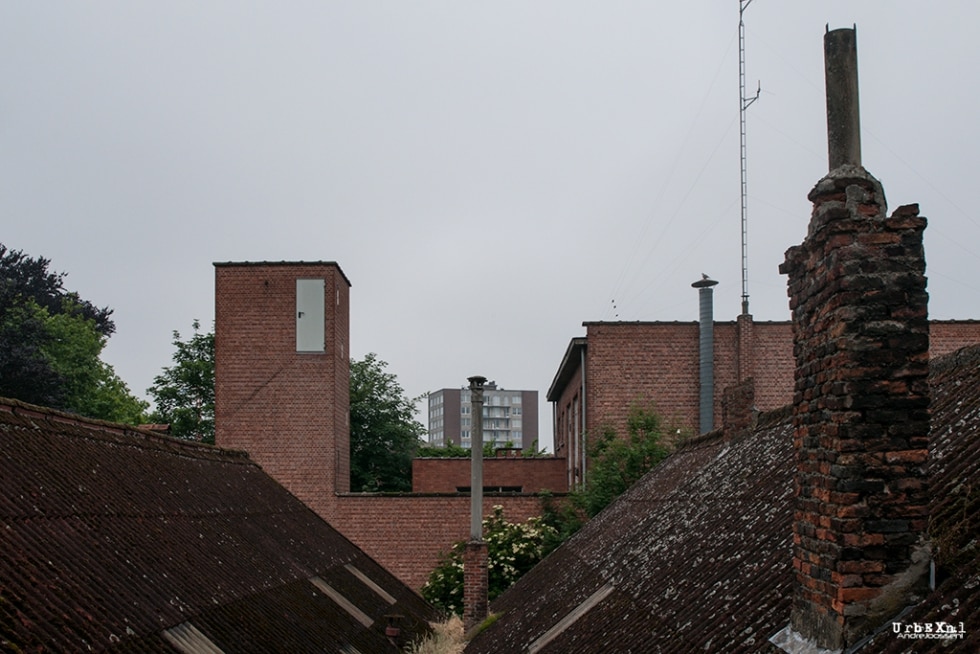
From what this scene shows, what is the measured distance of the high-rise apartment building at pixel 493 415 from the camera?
134 meters

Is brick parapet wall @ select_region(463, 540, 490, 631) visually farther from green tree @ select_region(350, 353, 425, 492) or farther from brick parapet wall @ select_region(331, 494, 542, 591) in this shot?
green tree @ select_region(350, 353, 425, 492)

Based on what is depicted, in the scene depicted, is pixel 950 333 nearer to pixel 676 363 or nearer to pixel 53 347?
pixel 676 363

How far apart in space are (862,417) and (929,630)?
1.08m

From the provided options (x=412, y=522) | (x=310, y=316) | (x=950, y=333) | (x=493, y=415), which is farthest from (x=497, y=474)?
(x=493, y=415)

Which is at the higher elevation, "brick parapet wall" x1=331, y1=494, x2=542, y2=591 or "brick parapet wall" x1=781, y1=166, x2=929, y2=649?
"brick parapet wall" x1=781, y1=166, x2=929, y2=649

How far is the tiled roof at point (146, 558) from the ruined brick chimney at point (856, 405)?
17.6 ft

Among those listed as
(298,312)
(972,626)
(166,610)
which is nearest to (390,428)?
(298,312)

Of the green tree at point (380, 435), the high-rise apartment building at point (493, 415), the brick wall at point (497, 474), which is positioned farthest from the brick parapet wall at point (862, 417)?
the high-rise apartment building at point (493, 415)

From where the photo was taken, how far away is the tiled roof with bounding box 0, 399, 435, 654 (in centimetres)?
798

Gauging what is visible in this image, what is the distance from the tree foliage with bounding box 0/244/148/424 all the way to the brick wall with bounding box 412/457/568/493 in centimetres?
1616

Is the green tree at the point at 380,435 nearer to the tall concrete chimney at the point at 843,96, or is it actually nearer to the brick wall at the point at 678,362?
the brick wall at the point at 678,362

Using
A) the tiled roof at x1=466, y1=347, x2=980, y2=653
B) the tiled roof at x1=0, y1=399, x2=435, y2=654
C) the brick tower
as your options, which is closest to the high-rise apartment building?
the brick tower

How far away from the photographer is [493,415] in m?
147

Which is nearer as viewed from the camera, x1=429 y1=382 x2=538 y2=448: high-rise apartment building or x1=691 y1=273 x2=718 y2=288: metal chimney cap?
x1=691 y1=273 x2=718 y2=288: metal chimney cap
